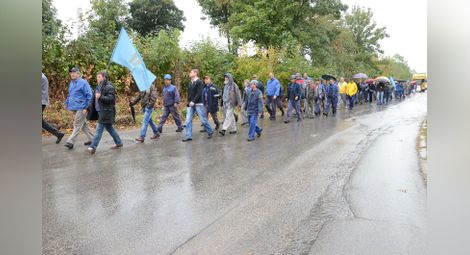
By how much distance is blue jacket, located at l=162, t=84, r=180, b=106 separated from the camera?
1005 centimetres

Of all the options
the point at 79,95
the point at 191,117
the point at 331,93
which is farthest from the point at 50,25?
the point at 331,93

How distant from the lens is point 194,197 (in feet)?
16.1

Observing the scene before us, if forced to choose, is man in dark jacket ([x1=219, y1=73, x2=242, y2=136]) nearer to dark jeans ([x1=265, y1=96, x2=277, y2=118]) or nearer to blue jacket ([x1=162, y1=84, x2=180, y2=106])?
blue jacket ([x1=162, y1=84, x2=180, y2=106])

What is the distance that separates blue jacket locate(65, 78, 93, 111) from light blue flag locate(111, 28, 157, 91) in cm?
92

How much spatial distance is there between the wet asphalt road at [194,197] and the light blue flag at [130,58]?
1.36 meters

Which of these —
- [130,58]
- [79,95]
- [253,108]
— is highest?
[130,58]

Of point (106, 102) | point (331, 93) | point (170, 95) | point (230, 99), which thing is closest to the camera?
point (106, 102)

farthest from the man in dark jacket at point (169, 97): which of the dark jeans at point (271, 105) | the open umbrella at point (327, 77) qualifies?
the open umbrella at point (327, 77)

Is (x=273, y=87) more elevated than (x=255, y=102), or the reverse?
(x=273, y=87)

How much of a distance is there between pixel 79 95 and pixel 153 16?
2844 millimetres

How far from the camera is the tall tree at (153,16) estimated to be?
864cm

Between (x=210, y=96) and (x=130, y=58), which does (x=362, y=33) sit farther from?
(x=130, y=58)

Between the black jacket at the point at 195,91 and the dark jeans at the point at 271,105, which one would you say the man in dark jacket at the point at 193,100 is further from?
the dark jeans at the point at 271,105
